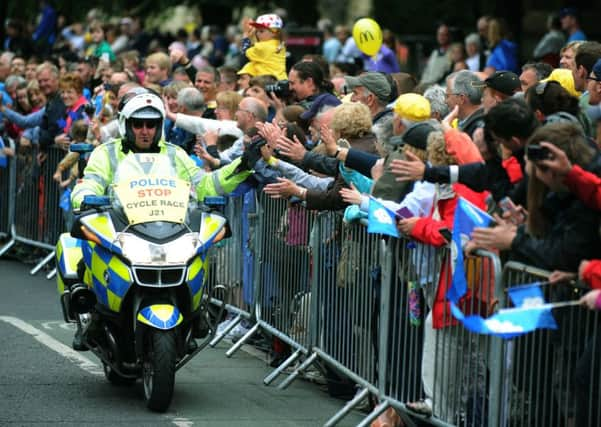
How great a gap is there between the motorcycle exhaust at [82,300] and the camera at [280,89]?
405cm

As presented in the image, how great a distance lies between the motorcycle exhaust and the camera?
1006 centimetres

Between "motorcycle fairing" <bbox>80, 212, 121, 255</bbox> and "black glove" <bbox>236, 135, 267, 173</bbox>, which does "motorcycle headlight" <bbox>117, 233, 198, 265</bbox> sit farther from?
"black glove" <bbox>236, 135, 267, 173</bbox>

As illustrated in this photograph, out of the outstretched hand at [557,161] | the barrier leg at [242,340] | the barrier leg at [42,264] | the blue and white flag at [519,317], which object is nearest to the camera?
the blue and white flag at [519,317]

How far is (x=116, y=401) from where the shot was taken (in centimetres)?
1017

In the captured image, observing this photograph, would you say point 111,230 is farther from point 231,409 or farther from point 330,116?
point 330,116

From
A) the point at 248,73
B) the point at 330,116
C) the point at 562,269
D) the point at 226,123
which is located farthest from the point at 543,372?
the point at 248,73

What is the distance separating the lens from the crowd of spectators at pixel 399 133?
24.2ft

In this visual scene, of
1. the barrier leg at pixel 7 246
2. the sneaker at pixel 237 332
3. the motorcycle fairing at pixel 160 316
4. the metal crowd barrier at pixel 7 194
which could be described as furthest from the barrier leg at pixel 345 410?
the metal crowd barrier at pixel 7 194

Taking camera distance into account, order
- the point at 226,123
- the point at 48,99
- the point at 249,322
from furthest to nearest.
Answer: the point at 48,99 < the point at 226,123 < the point at 249,322

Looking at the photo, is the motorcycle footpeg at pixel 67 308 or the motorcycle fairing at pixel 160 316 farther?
the motorcycle footpeg at pixel 67 308

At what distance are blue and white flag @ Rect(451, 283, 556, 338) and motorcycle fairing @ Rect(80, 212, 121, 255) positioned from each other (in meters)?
3.21

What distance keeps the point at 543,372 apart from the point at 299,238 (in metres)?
3.82

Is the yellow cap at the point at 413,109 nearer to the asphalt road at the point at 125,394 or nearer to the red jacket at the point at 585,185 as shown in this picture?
the asphalt road at the point at 125,394

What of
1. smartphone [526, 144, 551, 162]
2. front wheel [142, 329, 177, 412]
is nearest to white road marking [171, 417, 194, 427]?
front wheel [142, 329, 177, 412]
